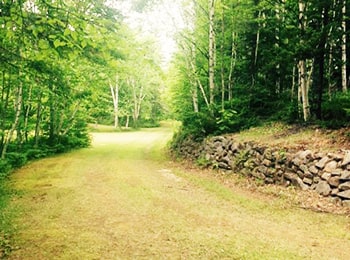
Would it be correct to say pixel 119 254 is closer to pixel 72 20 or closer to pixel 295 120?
pixel 72 20

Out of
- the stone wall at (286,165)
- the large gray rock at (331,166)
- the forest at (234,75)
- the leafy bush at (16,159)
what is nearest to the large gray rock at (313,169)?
the stone wall at (286,165)

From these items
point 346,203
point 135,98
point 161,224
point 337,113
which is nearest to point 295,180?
point 346,203

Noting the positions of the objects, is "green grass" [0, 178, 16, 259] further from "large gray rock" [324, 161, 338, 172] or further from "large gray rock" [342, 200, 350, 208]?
"large gray rock" [324, 161, 338, 172]

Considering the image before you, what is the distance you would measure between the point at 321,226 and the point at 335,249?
1024 millimetres

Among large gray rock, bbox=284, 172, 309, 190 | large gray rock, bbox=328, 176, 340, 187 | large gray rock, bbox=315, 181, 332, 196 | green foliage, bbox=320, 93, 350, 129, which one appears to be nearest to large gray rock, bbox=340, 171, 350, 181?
large gray rock, bbox=328, 176, 340, 187

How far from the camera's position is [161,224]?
6.08 metres

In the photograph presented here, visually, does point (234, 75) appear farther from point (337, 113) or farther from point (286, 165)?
point (286, 165)

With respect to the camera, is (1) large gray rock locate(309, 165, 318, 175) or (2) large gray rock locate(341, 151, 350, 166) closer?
(2) large gray rock locate(341, 151, 350, 166)

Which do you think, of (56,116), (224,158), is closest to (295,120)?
(224,158)

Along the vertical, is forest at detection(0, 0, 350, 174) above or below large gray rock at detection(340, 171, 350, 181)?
above

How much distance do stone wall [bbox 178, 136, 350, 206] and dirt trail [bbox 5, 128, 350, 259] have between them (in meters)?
1.05

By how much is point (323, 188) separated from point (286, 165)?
4.64 ft

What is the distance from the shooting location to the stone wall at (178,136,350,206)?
7121 millimetres

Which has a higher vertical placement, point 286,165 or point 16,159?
point 286,165
